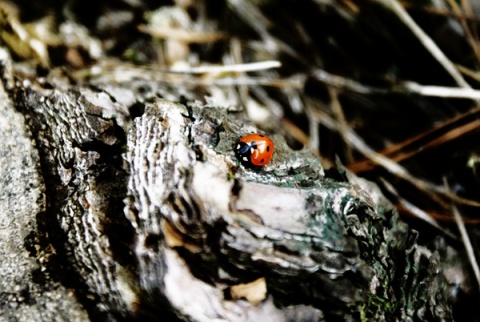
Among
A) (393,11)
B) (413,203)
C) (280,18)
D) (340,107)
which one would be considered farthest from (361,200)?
(280,18)

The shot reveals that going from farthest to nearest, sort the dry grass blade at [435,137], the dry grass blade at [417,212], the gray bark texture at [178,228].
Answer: the dry grass blade at [435,137], the dry grass blade at [417,212], the gray bark texture at [178,228]

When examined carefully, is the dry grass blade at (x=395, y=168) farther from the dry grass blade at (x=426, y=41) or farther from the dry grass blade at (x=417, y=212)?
the dry grass blade at (x=426, y=41)

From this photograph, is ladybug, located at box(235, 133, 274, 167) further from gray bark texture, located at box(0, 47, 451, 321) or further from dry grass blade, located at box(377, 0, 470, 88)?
dry grass blade, located at box(377, 0, 470, 88)

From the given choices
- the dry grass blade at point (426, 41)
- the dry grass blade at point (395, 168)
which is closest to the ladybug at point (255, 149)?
the dry grass blade at point (395, 168)

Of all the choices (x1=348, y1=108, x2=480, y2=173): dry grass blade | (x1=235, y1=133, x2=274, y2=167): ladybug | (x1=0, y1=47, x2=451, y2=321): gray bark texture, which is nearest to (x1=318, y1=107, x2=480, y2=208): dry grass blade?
(x1=348, y1=108, x2=480, y2=173): dry grass blade

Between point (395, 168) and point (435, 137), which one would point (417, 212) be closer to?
point (395, 168)

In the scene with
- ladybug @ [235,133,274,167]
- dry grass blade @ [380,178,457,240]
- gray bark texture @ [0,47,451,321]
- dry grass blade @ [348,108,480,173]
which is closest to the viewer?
gray bark texture @ [0,47,451,321]
